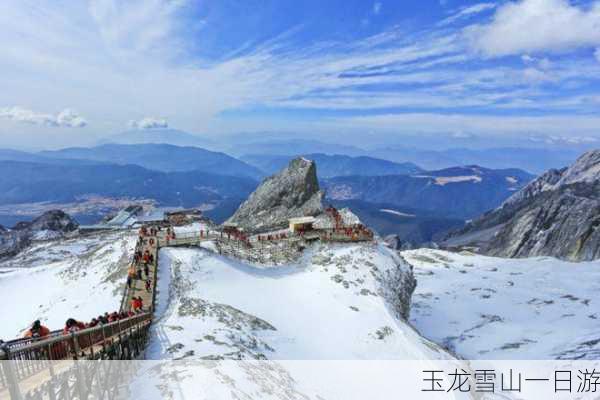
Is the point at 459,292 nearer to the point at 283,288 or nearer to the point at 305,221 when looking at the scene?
the point at 305,221

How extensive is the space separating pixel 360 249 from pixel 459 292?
2749 cm

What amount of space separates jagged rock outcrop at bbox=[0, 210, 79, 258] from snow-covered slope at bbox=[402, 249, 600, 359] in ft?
254

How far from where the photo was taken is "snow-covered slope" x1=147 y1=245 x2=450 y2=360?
2270 centimetres

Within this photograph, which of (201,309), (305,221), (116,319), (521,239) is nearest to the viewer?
(116,319)

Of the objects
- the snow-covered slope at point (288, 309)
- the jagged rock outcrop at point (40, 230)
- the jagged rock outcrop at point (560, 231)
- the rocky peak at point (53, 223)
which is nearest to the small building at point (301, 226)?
the snow-covered slope at point (288, 309)

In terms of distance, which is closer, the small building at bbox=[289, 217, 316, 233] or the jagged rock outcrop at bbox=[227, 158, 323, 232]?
the small building at bbox=[289, 217, 316, 233]

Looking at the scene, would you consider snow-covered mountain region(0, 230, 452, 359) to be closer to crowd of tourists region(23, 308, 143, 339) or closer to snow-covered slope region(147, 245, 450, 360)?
snow-covered slope region(147, 245, 450, 360)

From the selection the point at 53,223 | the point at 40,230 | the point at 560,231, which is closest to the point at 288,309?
the point at 40,230

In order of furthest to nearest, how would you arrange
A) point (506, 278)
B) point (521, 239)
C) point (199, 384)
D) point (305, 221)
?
point (521, 239), point (506, 278), point (305, 221), point (199, 384)

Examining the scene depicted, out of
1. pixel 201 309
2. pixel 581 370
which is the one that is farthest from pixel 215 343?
pixel 581 370

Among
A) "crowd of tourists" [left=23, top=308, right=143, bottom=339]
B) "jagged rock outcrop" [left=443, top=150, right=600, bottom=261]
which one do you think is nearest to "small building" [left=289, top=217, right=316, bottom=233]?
"crowd of tourists" [left=23, top=308, right=143, bottom=339]

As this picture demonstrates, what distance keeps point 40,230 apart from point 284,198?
56.8m

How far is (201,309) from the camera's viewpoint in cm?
2545

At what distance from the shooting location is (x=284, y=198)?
82.2 meters
